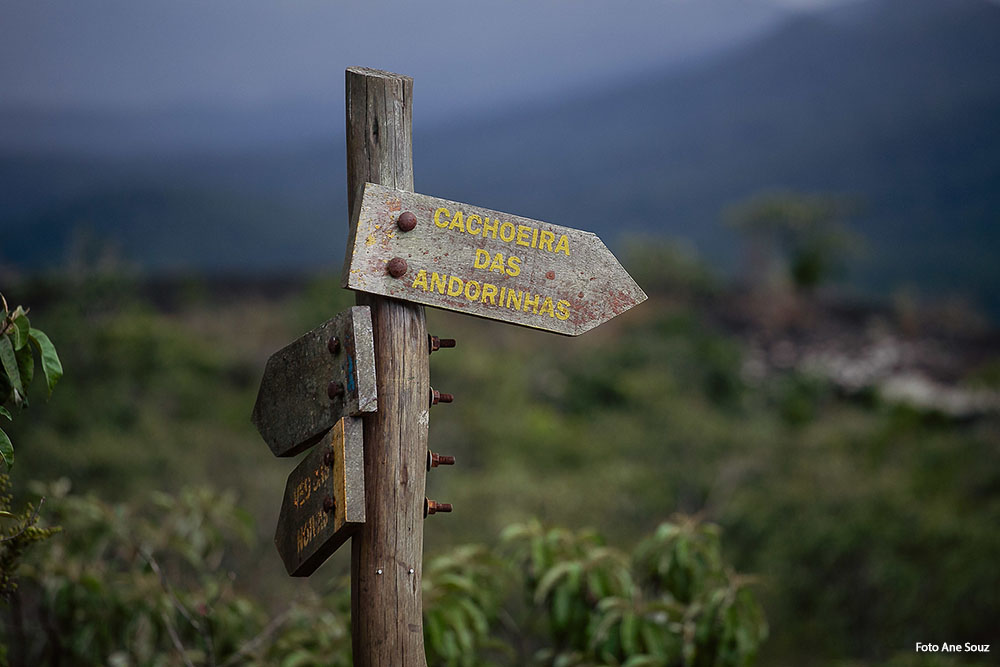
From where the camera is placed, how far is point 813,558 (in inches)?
247

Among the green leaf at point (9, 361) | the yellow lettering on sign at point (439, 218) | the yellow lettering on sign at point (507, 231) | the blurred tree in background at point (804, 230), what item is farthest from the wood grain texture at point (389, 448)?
the blurred tree in background at point (804, 230)

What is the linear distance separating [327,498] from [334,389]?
0.20 m

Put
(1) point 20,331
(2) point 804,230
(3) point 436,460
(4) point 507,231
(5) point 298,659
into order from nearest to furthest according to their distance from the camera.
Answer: (1) point 20,331
(4) point 507,231
(3) point 436,460
(5) point 298,659
(2) point 804,230

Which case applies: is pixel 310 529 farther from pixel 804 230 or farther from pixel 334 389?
pixel 804 230

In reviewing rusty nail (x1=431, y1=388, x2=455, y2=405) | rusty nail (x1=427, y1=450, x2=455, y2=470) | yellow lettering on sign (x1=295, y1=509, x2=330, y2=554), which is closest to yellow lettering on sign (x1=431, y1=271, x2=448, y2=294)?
rusty nail (x1=431, y1=388, x2=455, y2=405)

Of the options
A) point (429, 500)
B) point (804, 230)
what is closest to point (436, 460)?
point (429, 500)

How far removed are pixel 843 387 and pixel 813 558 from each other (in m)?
6.47

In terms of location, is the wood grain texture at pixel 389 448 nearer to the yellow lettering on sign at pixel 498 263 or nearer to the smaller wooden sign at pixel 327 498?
the smaller wooden sign at pixel 327 498

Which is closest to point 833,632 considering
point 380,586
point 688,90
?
point 380,586

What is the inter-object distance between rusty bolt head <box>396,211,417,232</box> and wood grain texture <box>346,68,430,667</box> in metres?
0.10

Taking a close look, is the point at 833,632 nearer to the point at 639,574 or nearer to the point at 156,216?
the point at 639,574

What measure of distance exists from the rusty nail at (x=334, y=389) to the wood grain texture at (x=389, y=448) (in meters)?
0.08

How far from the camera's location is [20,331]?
1.48 metres

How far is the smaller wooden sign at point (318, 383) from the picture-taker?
1.49 metres
